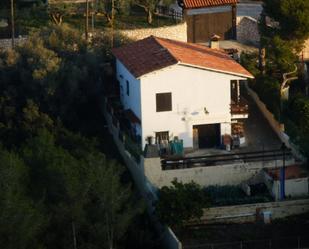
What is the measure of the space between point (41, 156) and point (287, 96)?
12368mm

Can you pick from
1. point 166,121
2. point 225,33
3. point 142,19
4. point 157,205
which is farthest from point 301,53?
point 157,205

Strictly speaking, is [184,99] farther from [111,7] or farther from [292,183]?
[111,7]

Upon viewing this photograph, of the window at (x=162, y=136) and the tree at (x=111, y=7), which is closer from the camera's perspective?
the window at (x=162, y=136)

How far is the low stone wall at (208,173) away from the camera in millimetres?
35875

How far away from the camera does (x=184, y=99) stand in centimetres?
3809

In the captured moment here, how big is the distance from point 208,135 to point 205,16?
47.5 feet

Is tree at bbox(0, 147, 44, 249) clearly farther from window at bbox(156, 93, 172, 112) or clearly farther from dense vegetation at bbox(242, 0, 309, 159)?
dense vegetation at bbox(242, 0, 309, 159)

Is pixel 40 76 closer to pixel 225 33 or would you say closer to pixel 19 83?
pixel 19 83

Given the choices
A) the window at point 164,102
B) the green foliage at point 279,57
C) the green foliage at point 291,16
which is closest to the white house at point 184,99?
the window at point 164,102

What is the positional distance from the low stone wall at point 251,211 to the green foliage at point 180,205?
24.0 inches

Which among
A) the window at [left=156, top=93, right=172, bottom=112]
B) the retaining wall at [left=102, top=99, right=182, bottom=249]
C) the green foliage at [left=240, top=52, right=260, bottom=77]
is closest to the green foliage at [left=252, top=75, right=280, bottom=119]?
the green foliage at [left=240, top=52, right=260, bottom=77]

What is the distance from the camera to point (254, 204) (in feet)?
116

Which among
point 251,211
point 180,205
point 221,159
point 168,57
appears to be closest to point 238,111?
point 221,159

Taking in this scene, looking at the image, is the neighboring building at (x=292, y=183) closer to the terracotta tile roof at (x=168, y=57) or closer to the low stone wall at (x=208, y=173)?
the low stone wall at (x=208, y=173)
